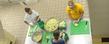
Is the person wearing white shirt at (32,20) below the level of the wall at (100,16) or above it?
above

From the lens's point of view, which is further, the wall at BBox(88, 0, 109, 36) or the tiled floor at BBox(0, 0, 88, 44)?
the wall at BBox(88, 0, 109, 36)

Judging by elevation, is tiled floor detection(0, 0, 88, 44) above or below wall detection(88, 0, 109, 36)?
above

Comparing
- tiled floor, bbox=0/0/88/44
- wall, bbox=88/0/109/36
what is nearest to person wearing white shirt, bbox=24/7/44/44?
tiled floor, bbox=0/0/88/44

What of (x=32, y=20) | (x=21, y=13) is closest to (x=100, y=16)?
(x=21, y=13)

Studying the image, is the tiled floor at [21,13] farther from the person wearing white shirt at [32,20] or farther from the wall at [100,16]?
the wall at [100,16]

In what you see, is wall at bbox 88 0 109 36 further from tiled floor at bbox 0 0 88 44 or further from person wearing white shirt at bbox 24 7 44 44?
person wearing white shirt at bbox 24 7 44 44

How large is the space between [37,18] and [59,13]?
119 millimetres

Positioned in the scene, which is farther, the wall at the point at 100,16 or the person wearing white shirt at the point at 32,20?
the wall at the point at 100,16

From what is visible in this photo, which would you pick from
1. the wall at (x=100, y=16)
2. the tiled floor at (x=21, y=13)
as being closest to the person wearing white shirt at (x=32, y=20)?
the tiled floor at (x=21, y=13)

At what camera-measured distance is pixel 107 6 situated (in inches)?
96.1

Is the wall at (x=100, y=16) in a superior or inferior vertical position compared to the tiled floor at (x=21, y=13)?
inferior

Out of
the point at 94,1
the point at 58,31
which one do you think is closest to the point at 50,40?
the point at 58,31

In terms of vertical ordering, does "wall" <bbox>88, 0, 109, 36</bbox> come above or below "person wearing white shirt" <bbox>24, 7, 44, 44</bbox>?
below

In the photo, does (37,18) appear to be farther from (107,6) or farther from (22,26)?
(107,6)
